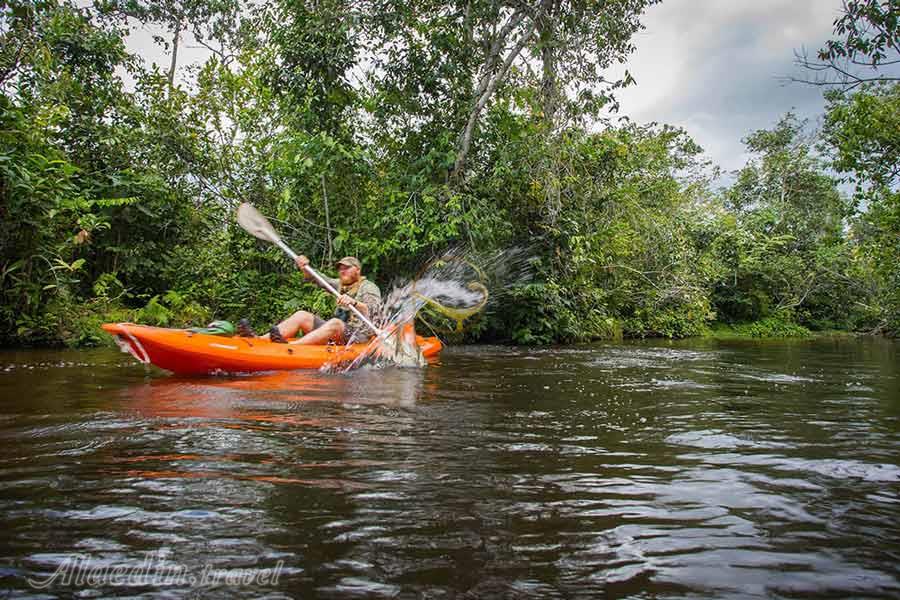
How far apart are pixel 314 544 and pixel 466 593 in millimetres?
492

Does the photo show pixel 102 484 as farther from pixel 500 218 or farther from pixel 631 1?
pixel 631 1

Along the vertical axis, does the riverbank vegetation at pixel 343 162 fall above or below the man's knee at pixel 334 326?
above

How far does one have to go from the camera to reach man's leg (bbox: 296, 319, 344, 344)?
6.25 metres

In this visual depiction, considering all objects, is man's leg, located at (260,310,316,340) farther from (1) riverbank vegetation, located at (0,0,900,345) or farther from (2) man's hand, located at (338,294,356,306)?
(1) riverbank vegetation, located at (0,0,900,345)

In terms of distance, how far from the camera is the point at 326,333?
20.9ft

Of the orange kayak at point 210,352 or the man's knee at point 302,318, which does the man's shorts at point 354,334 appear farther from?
the orange kayak at point 210,352

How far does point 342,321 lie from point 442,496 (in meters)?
4.76

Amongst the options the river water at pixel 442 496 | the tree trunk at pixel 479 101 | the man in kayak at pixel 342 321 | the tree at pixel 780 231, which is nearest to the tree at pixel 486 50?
the tree trunk at pixel 479 101

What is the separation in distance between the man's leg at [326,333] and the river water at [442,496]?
1887 mm

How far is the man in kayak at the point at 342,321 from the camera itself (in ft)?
20.6

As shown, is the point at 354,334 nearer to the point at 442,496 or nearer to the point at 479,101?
the point at 442,496

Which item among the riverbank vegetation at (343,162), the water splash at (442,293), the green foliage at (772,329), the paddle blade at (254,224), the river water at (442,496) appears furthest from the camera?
the green foliage at (772,329)

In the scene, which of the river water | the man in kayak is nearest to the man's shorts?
the man in kayak

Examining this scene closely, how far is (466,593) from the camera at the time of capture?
1.39 meters
